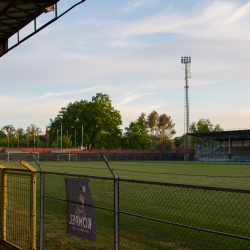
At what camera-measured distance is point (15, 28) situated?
1011cm

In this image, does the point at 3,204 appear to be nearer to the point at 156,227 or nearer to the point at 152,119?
the point at 156,227

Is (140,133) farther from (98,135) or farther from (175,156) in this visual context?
(175,156)

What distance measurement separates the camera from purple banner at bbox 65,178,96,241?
4.73 meters

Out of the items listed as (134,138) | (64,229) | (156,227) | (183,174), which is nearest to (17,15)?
(64,229)

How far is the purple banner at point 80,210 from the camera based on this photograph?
186 inches

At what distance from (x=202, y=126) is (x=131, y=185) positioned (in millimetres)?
90366

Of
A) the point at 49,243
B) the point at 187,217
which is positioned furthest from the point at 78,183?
the point at 187,217

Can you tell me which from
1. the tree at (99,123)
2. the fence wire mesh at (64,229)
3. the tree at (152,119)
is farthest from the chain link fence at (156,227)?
the tree at (152,119)

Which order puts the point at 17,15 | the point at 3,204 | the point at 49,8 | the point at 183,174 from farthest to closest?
the point at 183,174 < the point at 17,15 < the point at 49,8 < the point at 3,204

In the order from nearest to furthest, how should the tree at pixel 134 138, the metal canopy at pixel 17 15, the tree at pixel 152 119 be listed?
Result: the metal canopy at pixel 17 15 → the tree at pixel 134 138 → the tree at pixel 152 119

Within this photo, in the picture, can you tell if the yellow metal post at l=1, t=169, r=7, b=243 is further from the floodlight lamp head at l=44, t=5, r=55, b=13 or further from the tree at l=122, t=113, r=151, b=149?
the tree at l=122, t=113, r=151, b=149

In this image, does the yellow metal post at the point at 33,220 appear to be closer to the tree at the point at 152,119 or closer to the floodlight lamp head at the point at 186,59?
the floodlight lamp head at the point at 186,59

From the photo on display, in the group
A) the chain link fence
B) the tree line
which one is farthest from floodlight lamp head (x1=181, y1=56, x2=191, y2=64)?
the chain link fence

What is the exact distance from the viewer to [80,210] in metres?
4.96
